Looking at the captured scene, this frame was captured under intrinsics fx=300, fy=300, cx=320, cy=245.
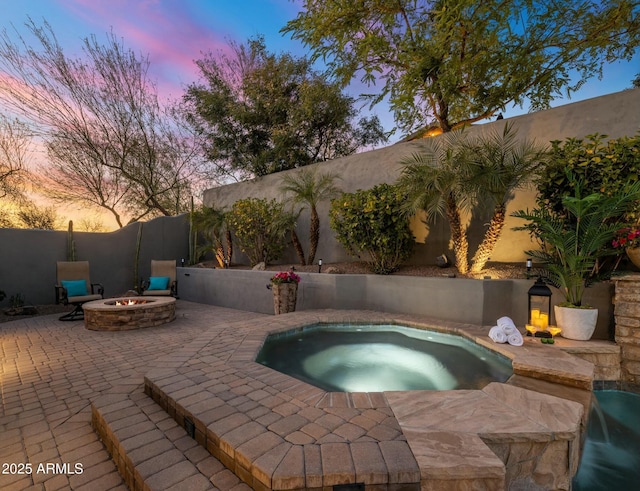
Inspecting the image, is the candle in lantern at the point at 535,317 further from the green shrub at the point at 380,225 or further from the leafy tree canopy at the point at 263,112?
the leafy tree canopy at the point at 263,112

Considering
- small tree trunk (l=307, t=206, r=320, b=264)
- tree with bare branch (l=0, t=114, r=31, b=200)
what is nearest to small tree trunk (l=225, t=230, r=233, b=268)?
small tree trunk (l=307, t=206, r=320, b=264)

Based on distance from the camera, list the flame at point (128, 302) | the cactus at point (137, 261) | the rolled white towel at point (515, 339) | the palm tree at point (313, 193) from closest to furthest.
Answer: the rolled white towel at point (515, 339) → the flame at point (128, 302) → the palm tree at point (313, 193) → the cactus at point (137, 261)

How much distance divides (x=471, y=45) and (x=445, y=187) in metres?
5.41

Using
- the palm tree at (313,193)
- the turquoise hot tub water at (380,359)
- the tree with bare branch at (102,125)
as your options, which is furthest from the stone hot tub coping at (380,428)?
the tree with bare branch at (102,125)

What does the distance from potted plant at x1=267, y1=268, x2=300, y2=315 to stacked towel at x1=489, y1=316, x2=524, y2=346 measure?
400 centimetres

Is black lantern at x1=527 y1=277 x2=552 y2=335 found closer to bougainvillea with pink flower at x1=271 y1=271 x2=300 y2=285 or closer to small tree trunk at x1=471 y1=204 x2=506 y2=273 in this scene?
small tree trunk at x1=471 y1=204 x2=506 y2=273

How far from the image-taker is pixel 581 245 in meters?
4.14

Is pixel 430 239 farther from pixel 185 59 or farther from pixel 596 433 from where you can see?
pixel 185 59

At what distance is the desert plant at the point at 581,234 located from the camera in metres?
3.90

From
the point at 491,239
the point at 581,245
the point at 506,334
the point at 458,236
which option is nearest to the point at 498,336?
the point at 506,334

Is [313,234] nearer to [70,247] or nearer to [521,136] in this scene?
[521,136]

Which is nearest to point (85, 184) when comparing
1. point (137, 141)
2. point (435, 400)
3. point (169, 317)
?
point (137, 141)

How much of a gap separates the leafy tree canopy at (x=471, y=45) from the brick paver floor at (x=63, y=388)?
28.4ft

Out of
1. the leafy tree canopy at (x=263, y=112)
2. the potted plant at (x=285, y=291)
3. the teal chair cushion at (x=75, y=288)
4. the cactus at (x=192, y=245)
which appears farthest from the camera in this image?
the leafy tree canopy at (x=263, y=112)
